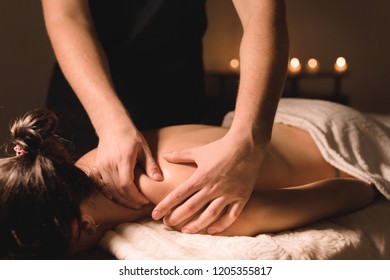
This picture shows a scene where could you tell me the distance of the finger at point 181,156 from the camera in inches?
41.3

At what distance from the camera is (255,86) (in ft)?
3.76

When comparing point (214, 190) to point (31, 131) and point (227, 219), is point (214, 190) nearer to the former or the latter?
point (227, 219)

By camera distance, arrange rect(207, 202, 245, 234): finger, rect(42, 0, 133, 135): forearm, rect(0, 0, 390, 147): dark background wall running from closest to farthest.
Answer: rect(207, 202, 245, 234): finger < rect(42, 0, 133, 135): forearm < rect(0, 0, 390, 147): dark background wall

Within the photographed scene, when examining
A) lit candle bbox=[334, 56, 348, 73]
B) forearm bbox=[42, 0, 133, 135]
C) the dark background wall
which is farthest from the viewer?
the dark background wall

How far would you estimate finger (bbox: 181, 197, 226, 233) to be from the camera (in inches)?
38.8

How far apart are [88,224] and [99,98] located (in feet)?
0.94

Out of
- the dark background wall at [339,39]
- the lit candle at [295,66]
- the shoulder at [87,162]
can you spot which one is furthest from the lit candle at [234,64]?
the shoulder at [87,162]

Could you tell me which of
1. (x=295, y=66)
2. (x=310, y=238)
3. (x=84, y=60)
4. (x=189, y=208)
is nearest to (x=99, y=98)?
(x=84, y=60)

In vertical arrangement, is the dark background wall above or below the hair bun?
below

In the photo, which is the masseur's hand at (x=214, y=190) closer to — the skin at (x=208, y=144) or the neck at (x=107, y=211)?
the skin at (x=208, y=144)

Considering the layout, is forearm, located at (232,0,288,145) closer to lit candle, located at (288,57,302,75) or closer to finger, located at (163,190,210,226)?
finger, located at (163,190,210,226)

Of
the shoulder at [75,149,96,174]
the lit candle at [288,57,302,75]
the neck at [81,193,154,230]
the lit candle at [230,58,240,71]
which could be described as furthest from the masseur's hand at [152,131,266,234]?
the lit candle at [230,58,240,71]

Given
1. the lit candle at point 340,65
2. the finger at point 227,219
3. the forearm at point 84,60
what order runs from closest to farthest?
the finger at point 227,219
the forearm at point 84,60
the lit candle at point 340,65
